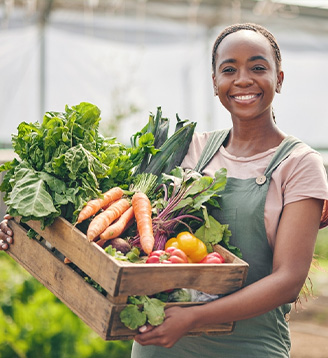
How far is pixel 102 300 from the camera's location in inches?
87.7

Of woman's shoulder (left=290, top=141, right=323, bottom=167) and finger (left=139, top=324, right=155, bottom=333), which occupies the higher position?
woman's shoulder (left=290, top=141, right=323, bottom=167)

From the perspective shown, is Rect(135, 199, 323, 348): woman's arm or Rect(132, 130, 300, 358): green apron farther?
Rect(132, 130, 300, 358): green apron

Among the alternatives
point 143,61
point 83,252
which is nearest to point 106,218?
point 83,252

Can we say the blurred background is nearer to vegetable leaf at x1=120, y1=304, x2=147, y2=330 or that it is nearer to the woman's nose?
the woman's nose

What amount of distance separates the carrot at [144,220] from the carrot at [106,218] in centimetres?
5

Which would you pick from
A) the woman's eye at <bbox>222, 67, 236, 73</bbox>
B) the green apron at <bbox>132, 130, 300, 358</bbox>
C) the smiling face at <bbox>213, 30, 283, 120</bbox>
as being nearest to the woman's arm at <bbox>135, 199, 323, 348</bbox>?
the green apron at <bbox>132, 130, 300, 358</bbox>

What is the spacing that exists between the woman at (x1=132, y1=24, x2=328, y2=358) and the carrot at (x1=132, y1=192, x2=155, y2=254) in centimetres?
29

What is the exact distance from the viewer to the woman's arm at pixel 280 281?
228cm

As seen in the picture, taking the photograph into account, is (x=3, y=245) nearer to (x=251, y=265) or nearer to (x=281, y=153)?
(x=251, y=265)

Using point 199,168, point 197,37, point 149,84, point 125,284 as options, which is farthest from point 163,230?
point 197,37

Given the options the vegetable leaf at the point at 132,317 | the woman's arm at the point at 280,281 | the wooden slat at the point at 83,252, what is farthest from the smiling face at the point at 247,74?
the vegetable leaf at the point at 132,317

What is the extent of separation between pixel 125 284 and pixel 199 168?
831 mm

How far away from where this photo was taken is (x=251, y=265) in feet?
8.24

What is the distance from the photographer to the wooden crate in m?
2.16
